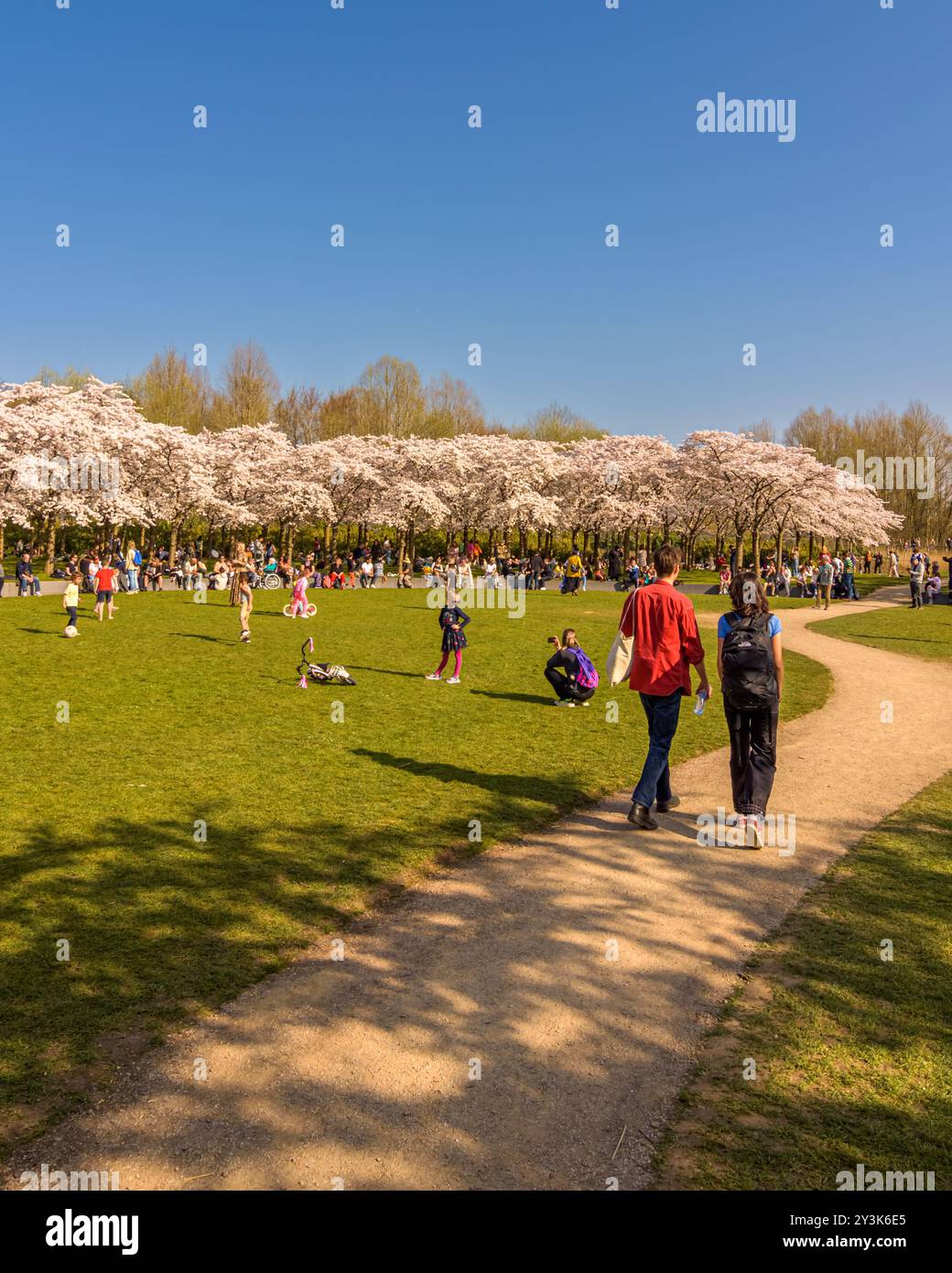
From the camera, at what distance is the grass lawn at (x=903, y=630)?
24.1 m

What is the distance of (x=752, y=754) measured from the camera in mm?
7762

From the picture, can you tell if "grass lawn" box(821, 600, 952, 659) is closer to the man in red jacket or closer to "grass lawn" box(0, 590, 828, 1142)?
"grass lawn" box(0, 590, 828, 1142)

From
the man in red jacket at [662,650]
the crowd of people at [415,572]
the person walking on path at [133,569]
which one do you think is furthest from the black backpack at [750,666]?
the person walking on path at [133,569]

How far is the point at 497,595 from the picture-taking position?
4056 cm

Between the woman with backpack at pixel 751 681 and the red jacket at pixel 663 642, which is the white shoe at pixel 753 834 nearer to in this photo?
the woman with backpack at pixel 751 681

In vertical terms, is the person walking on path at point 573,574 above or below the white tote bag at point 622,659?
above

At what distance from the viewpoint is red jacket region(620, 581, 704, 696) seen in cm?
810

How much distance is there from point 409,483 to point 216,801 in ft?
169

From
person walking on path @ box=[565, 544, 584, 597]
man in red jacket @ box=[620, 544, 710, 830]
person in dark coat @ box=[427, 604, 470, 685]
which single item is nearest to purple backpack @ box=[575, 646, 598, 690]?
person in dark coat @ box=[427, 604, 470, 685]

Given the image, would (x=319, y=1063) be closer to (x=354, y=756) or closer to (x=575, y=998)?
(x=575, y=998)

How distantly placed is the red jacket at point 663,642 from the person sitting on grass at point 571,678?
22.3 ft
